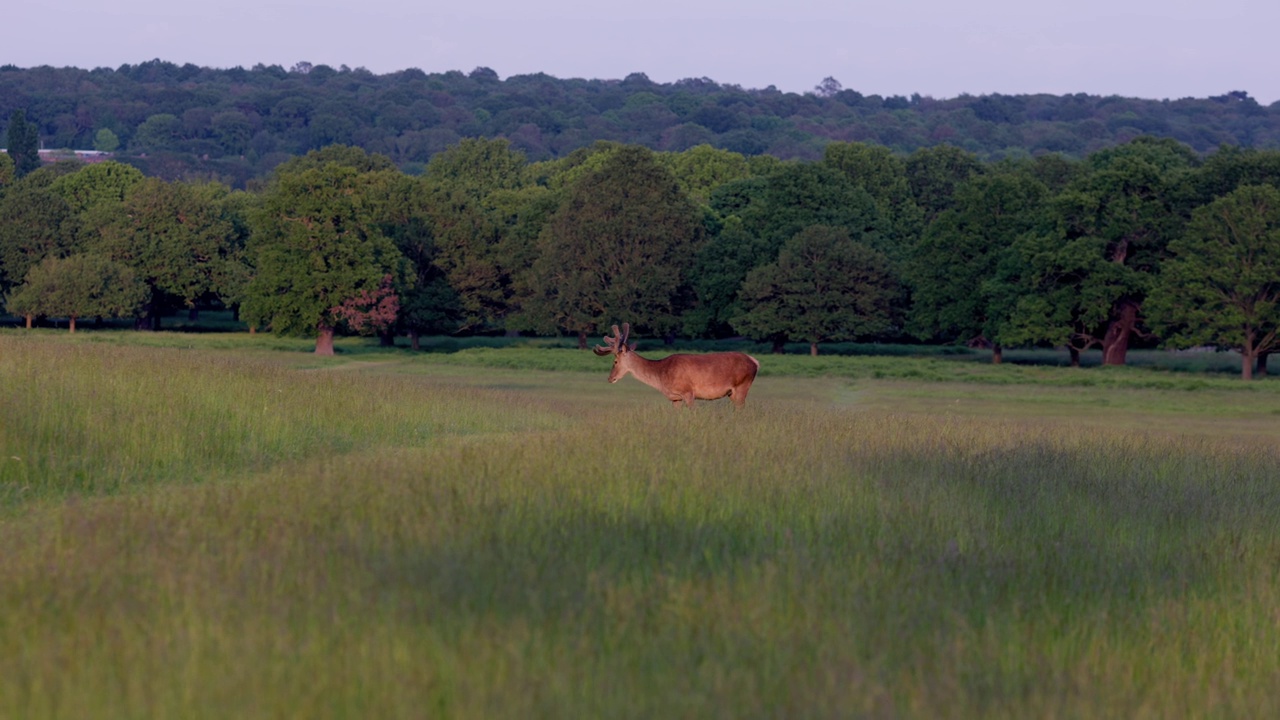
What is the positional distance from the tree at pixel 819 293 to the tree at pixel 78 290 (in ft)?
116

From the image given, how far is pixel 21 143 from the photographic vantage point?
137m

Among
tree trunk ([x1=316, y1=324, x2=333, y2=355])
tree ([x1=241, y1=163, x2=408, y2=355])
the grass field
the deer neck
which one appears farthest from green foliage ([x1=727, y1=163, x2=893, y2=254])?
the grass field

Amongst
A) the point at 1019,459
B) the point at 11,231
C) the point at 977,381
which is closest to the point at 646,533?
the point at 1019,459

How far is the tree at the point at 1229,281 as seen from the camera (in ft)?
166

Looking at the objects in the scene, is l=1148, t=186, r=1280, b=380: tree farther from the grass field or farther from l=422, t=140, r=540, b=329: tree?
the grass field

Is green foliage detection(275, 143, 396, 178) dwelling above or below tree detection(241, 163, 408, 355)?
above

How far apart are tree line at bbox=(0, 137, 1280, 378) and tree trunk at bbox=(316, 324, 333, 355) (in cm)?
10

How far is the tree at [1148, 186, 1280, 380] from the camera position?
50500 millimetres

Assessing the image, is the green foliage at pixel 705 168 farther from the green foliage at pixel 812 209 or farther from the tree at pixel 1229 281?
the tree at pixel 1229 281

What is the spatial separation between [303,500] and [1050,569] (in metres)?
5.29

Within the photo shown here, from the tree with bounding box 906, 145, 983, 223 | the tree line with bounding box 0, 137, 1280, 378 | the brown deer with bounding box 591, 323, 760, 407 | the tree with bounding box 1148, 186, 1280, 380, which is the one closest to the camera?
the brown deer with bounding box 591, 323, 760, 407

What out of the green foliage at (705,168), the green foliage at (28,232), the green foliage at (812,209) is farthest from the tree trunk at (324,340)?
the green foliage at (705,168)

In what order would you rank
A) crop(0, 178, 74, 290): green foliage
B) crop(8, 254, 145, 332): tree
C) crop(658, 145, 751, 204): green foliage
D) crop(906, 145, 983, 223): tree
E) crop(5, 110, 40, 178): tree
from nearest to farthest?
crop(8, 254, 145, 332): tree, crop(0, 178, 74, 290): green foliage, crop(906, 145, 983, 223): tree, crop(658, 145, 751, 204): green foliage, crop(5, 110, 40, 178): tree

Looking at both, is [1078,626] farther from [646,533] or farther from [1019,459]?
[1019,459]
